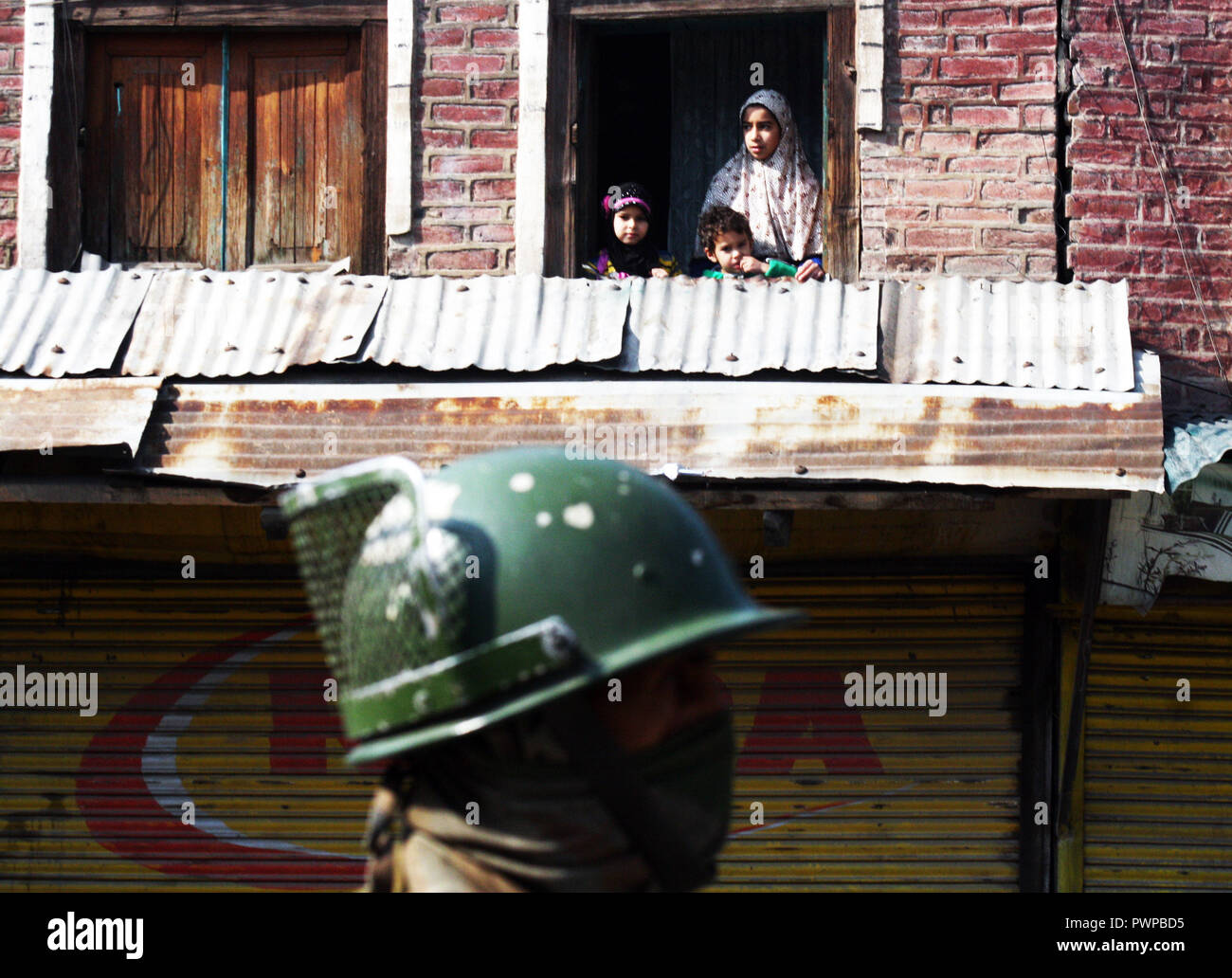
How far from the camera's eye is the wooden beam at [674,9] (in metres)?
7.39

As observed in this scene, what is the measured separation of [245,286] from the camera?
21.4 feet

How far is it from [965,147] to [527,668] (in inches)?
232

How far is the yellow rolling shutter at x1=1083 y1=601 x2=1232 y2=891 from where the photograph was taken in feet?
22.8

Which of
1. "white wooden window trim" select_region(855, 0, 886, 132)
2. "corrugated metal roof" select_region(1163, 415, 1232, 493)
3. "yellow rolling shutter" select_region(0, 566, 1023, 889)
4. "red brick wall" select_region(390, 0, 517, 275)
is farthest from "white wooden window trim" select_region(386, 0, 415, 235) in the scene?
"corrugated metal roof" select_region(1163, 415, 1232, 493)

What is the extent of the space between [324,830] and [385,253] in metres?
2.89

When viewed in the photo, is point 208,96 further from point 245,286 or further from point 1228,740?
point 1228,740

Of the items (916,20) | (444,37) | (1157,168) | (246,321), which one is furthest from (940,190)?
(246,321)

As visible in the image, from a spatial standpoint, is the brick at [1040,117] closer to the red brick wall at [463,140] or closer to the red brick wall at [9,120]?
the red brick wall at [463,140]

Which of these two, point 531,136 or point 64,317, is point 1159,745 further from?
point 64,317

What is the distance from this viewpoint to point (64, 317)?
21.0 feet

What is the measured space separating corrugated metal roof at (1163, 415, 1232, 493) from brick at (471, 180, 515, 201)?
3.33m

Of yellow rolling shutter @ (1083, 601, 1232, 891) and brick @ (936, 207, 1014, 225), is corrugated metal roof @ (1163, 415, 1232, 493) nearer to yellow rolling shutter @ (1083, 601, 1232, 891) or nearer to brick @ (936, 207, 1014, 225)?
yellow rolling shutter @ (1083, 601, 1232, 891)

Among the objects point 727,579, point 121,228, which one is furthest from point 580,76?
point 727,579

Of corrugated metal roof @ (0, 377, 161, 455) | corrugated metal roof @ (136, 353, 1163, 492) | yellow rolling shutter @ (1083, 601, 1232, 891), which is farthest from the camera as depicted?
yellow rolling shutter @ (1083, 601, 1232, 891)
